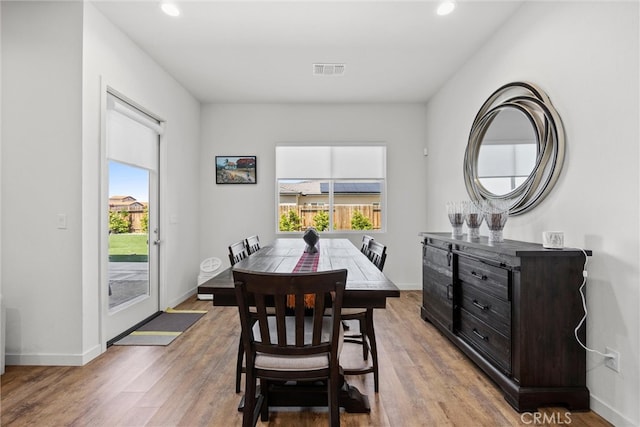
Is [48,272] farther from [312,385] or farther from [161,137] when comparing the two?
[312,385]

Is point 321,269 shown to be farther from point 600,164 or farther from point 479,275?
point 600,164

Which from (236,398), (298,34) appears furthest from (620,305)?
(298,34)

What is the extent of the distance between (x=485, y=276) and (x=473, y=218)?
2.14ft

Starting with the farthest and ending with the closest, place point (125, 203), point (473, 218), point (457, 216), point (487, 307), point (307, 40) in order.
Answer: point (125, 203)
point (307, 40)
point (457, 216)
point (473, 218)
point (487, 307)

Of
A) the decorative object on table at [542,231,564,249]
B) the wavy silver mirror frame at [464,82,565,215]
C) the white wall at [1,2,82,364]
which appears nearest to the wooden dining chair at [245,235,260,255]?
the white wall at [1,2,82,364]

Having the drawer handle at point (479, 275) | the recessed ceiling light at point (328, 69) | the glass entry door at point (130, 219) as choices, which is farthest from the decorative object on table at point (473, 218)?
the glass entry door at point (130, 219)

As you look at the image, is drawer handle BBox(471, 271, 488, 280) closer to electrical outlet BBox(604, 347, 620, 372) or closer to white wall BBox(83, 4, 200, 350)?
electrical outlet BBox(604, 347, 620, 372)

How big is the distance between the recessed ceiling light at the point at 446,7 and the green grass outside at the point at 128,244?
3.42 meters

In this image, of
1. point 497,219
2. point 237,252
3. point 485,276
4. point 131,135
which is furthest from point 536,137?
point 131,135

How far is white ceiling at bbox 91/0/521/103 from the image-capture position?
269 centimetres

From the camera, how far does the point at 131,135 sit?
3328 millimetres

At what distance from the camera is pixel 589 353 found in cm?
196

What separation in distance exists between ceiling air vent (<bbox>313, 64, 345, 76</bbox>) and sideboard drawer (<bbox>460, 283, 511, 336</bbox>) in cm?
262

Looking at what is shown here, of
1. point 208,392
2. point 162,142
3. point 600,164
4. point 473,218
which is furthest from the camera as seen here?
point 162,142
